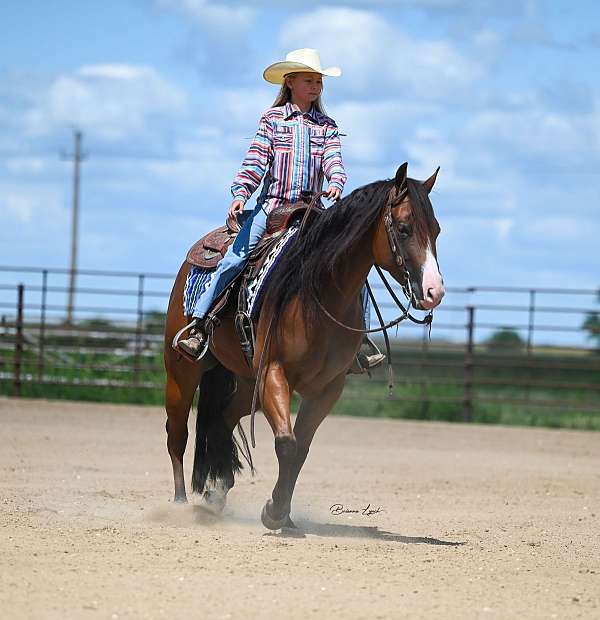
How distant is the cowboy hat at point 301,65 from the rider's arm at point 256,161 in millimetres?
313

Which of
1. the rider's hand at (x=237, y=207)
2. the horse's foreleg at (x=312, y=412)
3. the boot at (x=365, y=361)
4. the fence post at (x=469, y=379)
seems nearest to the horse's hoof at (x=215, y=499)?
the horse's foreleg at (x=312, y=412)

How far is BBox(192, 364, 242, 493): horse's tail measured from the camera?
7.46 meters

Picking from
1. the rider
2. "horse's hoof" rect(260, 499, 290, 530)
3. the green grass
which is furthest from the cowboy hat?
the green grass

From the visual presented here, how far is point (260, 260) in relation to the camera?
263 inches

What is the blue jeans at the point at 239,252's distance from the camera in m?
6.83

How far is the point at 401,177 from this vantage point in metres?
5.86

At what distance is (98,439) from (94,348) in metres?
5.80

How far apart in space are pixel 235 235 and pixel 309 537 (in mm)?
1932

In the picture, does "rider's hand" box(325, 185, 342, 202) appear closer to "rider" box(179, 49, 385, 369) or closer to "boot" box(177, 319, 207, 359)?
"rider" box(179, 49, 385, 369)

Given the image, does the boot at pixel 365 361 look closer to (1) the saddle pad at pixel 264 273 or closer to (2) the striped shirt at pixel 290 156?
(1) the saddle pad at pixel 264 273

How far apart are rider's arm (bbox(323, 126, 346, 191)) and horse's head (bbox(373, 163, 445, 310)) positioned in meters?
0.84

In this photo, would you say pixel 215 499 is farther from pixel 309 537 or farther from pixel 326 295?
pixel 326 295

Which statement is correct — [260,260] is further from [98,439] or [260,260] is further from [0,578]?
[98,439]

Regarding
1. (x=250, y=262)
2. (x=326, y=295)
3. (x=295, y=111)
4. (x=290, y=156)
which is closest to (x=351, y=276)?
(x=326, y=295)
